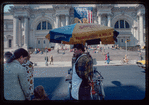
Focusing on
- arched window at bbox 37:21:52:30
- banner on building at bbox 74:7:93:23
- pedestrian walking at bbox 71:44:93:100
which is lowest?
pedestrian walking at bbox 71:44:93:100

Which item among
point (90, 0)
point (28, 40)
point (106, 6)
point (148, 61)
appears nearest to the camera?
point (148, 61)

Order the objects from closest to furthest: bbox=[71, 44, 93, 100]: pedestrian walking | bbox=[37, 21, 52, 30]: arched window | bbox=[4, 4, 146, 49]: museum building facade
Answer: bbox=[71, 44, 93, 100]: pedestrian walking < bbox=[4, 4, 146, 49]: museum building facade < bbox=[37, 21, 52, 30]: arched window

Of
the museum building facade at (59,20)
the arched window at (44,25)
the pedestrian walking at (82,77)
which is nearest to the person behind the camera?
the pedestrian walking at (82,77)

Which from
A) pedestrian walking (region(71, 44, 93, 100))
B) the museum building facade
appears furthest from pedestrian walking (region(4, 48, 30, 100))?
the museum building facade

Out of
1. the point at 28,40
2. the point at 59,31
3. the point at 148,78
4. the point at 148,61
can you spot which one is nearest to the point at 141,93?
the point at 148,78

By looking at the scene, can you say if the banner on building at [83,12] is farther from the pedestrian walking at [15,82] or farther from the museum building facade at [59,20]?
the pedestrian walking at [15,82]

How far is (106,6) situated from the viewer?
32.3m

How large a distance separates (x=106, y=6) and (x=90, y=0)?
3463 cm

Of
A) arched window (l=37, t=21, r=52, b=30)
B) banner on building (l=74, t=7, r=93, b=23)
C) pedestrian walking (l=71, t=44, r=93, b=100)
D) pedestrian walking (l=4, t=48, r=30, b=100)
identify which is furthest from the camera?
arched window (l=37, t=21, r=52, b=30)

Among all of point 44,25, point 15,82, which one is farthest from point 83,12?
point 15,82

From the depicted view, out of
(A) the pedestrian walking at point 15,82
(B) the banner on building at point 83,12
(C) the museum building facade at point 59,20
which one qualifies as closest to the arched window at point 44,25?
(C) the museum building facade at point 59,20

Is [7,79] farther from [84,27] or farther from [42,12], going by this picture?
[42,12]

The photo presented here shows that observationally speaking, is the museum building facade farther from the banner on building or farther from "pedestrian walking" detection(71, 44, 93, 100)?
"pedestrian walking" detection(71, 44, 93, 100)

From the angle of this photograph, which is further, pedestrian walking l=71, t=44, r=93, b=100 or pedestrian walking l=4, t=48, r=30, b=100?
pedestrian walking l=71, t=44, r=93, b=100
